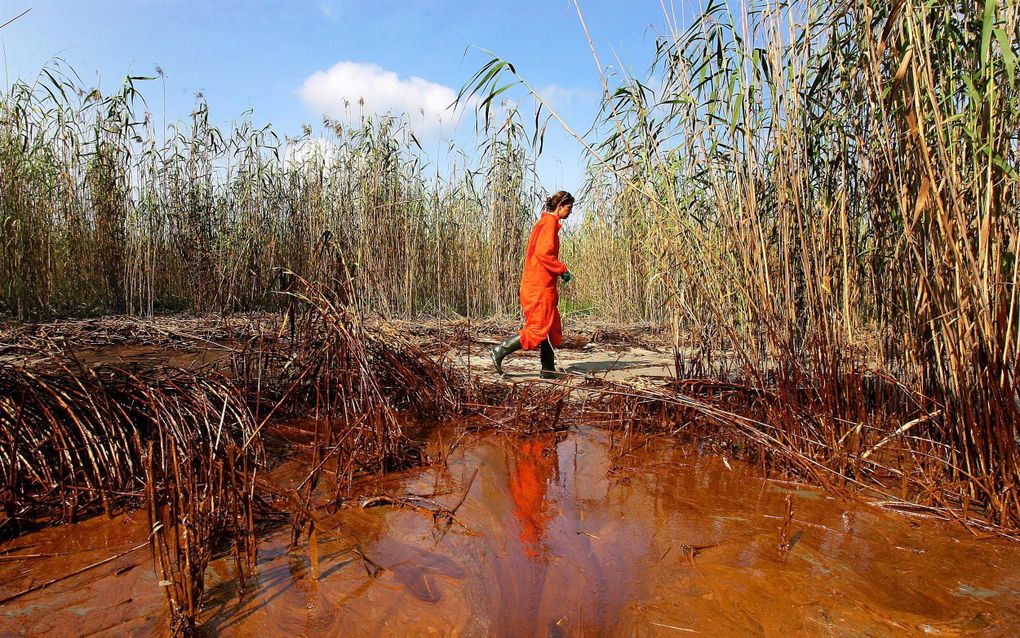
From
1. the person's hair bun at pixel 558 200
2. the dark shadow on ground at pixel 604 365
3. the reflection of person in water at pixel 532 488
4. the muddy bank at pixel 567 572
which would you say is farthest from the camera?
the dark shadow on ground at pixel 604 365

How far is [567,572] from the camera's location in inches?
79.7

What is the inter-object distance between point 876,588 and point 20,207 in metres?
6.95

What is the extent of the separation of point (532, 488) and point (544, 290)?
2437 mm

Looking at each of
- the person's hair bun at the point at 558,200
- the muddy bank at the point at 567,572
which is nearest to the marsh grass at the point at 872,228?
the muddy bank at the point at 567,572

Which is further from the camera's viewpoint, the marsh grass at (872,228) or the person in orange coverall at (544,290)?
the person in orange coverall at (544,290)

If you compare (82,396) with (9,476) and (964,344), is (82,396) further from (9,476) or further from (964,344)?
(964,344)

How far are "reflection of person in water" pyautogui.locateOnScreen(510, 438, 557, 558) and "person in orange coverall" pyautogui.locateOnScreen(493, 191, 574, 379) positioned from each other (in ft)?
5.19

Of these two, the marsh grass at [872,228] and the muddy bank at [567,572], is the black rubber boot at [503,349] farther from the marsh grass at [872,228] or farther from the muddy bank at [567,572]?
the muddy bank at [567,572]

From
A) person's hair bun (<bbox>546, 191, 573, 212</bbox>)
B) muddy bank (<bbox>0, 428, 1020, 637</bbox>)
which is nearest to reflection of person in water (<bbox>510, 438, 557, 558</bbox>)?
A: muddy bank (<bbox>0, 428, 1020, 637</bbox>)

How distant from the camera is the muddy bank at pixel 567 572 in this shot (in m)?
1.69

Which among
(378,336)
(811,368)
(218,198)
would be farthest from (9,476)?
(218,198)

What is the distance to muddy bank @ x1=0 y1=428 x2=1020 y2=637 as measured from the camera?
169cm

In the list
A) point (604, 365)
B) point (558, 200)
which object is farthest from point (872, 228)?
point (604, 365)

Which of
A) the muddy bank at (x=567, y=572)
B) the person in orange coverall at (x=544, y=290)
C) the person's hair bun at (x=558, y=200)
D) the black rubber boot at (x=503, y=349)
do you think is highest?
the person's hair bun at (x=558, y=200)
